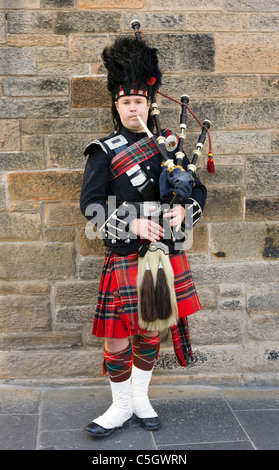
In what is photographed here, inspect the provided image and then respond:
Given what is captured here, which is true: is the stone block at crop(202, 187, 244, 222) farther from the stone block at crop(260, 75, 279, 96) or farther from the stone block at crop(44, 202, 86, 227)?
the stone block at crop(44, 202, 86, 227)

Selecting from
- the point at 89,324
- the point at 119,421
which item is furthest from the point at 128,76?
the point at 119,421

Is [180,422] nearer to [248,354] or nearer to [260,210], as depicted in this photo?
[248,354]

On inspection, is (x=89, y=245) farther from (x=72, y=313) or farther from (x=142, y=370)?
(x=142, y=370)

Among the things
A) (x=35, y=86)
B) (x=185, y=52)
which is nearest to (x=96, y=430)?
(x=35, y=86)

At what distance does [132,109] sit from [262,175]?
1.03m

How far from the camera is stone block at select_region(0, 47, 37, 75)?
2.93m

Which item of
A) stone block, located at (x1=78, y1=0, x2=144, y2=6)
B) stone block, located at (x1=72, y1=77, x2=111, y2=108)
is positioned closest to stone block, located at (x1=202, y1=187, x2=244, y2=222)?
stone block, located at (x1=72, y1=77, x2=111, y2=108)

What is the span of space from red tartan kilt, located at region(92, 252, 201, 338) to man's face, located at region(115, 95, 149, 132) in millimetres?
648

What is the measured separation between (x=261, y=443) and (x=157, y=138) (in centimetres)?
156

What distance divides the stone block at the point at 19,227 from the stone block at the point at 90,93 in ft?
2.36

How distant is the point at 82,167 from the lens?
3.02 meters

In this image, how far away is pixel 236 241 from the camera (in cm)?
313

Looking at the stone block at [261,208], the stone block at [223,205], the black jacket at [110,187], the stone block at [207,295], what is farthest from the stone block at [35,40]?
the stone block at [207,295]

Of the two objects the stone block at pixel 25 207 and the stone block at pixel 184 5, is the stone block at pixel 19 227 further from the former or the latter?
the stone block at pixel 184 5
